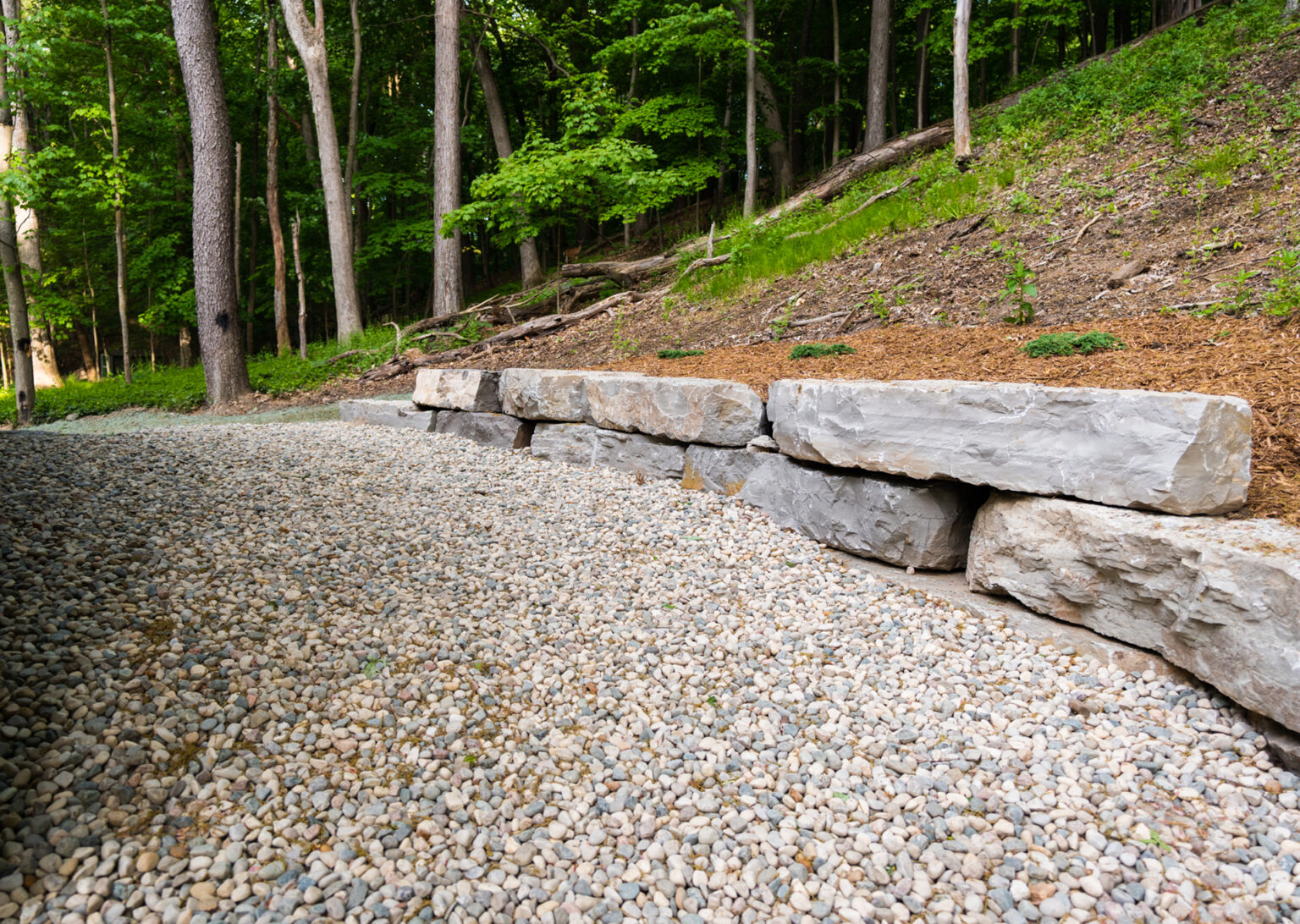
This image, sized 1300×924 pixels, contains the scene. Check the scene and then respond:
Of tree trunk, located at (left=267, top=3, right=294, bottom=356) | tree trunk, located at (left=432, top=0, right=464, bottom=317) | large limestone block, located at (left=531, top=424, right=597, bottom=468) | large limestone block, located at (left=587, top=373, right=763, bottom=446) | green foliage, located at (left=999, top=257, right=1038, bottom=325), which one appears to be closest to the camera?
large limestone block, located at (left=587, top=373, right=763, bottom=446)

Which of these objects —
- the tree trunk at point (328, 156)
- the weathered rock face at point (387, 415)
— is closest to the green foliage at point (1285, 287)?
the weathered rock face at point (387, 415)

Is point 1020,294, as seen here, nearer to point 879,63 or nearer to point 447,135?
point 447,135

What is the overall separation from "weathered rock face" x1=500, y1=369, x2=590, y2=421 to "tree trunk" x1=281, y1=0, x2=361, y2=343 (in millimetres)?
6305

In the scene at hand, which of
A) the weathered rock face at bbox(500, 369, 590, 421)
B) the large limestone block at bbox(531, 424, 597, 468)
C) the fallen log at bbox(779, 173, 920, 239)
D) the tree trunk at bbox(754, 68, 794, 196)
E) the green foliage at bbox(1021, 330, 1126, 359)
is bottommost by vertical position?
the large limestone block at bbox(531, 424, 597, 468)

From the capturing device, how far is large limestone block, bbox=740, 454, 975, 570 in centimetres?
306

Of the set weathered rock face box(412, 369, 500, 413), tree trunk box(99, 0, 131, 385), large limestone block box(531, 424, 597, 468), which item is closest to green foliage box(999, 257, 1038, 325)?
large limestone block box(531, 424, 597, 468)

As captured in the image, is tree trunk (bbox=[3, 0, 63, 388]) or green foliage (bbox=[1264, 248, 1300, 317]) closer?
green foliage (bbox=[1264, 248, 1300, 317])

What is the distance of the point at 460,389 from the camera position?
5.82 metres

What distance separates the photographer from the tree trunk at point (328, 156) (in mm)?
9852

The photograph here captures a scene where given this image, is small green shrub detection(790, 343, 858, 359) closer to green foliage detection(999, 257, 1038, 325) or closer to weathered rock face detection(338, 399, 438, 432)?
green foliage detection(999, 257, 1038, 325)

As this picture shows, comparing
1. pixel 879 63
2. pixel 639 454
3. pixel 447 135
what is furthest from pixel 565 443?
pixel 879 63

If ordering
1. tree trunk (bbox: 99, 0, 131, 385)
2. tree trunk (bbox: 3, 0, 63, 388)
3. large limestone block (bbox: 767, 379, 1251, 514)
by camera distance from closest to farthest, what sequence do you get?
large limestone block (bbox: 767, 379, 1251, 514)
tree trunk (bbox: 3, 0, 63, 388)
tree trunk (bbox: 99, 0, 131, 385)

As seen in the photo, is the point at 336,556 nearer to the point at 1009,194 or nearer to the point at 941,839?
the point at 941,839

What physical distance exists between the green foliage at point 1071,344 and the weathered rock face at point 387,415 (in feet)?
15.5
